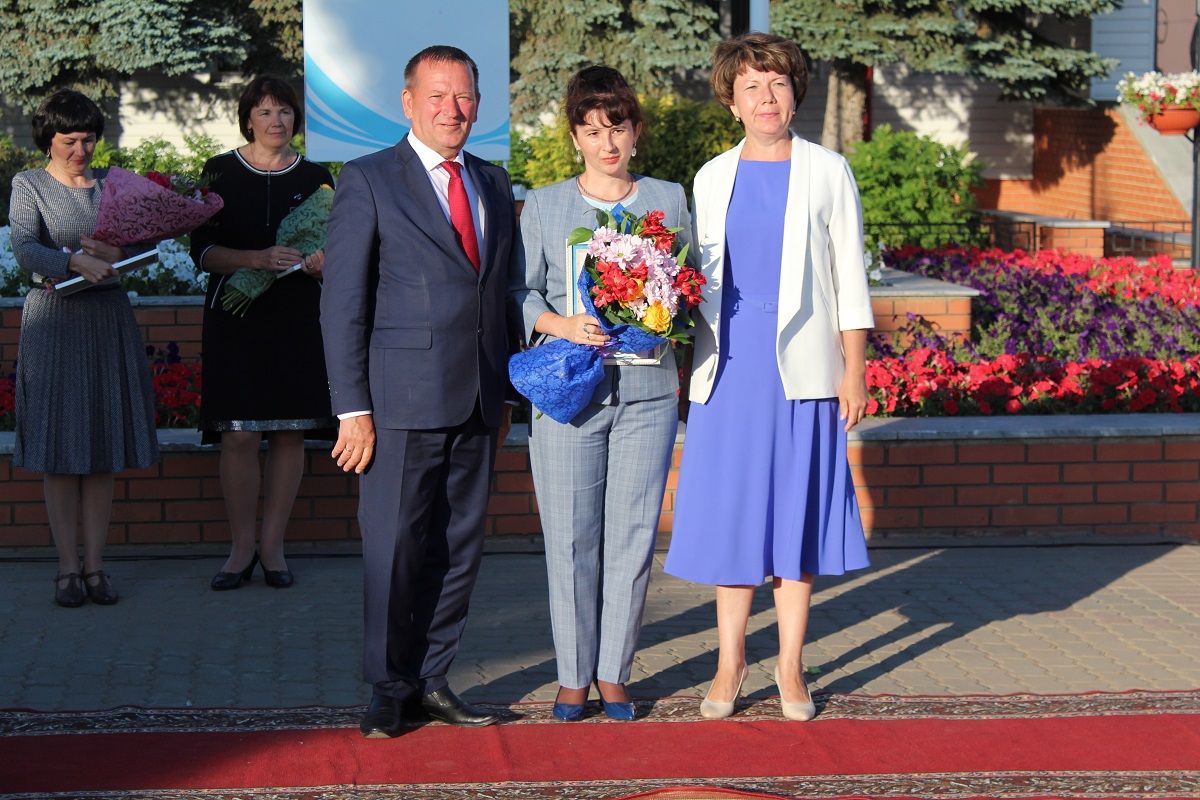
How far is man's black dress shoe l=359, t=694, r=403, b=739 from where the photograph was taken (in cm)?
466

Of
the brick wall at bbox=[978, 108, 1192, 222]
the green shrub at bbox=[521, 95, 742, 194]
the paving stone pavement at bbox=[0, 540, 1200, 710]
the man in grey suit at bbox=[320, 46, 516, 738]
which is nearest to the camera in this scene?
the man in grey suit at bbox=[320, 46, 516, 738]

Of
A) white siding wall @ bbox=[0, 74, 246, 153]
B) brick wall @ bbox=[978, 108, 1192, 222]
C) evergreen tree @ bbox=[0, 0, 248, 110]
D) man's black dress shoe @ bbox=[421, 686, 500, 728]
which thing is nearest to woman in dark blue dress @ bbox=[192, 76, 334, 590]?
man's black dress shoe @ bbox=[421, 686, 500, 728]

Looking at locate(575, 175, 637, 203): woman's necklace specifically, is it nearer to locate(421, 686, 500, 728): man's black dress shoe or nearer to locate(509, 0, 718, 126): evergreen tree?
locate(421, 686, 500, 728): man's black dress shoe

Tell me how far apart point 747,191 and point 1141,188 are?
1541 cm

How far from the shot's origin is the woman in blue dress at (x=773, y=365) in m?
4.77

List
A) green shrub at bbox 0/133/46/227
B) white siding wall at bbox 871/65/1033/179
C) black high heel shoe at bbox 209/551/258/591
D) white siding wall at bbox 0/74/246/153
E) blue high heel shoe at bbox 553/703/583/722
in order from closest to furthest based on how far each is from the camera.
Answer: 1. blue high heel shoe at bbox 553/703/583/722
2. black high heel shoe at bbox 209/551/258/591
3. green shrub at bbox 0/133/46/227
4. white siding wall at bbox 0/74/246/153
5. white siding wall at bbox 871/65/1033/179

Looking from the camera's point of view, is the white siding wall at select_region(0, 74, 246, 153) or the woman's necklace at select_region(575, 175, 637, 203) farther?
the white siding wall at select_region(0, 74, 246, 153)

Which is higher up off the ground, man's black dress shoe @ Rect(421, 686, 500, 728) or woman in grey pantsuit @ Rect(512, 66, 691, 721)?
woman in grey pantsuit @ Rect(512, 66, 691, 721)

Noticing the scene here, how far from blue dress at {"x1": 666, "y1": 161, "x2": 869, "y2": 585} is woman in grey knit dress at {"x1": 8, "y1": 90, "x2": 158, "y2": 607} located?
7.89 ft

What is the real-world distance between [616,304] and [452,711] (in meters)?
1.31

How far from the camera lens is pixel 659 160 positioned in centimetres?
1533

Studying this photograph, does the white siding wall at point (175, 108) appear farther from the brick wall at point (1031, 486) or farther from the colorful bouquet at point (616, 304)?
the colorful bouquet at point (616, 304)

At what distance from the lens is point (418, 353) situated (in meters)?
4.55

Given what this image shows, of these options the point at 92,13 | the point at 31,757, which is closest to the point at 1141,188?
the point at 92,13
